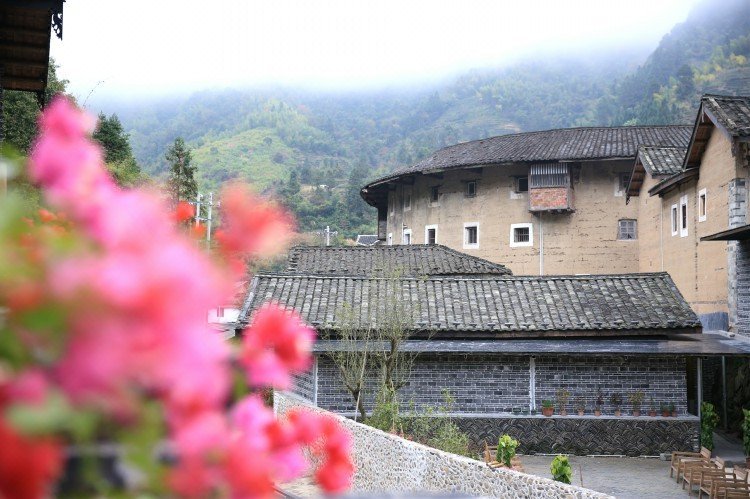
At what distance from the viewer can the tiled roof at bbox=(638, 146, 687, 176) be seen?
26.9 metres

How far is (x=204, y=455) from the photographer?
1.27 m

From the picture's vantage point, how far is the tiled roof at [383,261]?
1031 inches

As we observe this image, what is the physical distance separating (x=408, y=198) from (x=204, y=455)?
3751 cm

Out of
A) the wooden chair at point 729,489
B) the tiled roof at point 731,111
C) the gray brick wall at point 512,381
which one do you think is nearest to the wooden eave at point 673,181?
the tiled roof at point 731,111

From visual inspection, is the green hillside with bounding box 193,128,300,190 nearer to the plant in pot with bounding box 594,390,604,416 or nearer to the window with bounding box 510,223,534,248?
the window with bounding box 510,223,534,248

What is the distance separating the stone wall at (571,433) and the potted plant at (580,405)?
0.17m

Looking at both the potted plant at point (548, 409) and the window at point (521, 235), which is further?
the window at point (521, 235)

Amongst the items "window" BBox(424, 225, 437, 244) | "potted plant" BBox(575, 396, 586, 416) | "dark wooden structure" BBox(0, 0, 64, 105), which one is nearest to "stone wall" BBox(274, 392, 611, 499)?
"potted plant" BBox(575, 396, 586, 416)

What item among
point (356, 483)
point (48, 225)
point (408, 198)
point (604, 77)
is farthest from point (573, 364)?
point (604, 77)

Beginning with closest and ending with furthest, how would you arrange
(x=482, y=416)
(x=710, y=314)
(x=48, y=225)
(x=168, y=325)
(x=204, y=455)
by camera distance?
1. (x=168, y=325)
2. (x=204, y=455)
3. (x=48, y=225)
4. (x=482, y=416)
5. (x=710, y=314)

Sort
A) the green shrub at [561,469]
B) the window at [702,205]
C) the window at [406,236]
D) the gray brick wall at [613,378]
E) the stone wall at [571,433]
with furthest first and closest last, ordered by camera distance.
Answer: the window at [406,236], the window at [702,205], the gray brick wall at [613,378], the stone wall at [571,433], the green shrub at [561,469]

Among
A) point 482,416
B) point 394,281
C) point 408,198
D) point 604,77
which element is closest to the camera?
point 482,416

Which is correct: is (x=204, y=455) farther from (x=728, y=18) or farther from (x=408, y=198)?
(x=728, y=18)

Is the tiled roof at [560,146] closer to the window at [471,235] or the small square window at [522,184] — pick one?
the small square window at [522,184]
